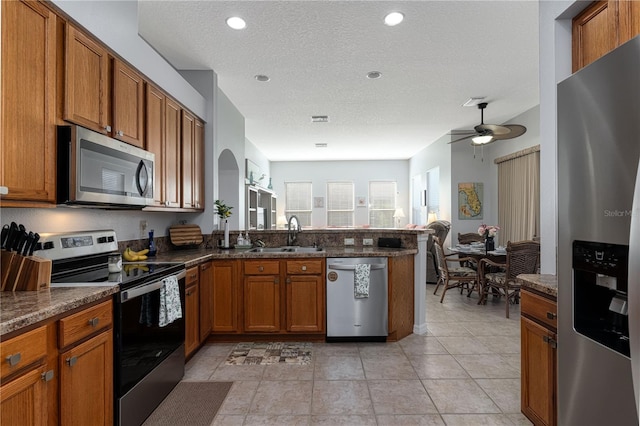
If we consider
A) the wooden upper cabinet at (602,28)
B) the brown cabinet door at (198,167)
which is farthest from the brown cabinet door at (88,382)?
the wooden upper cabinet at (602,28)

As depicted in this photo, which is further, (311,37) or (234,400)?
(311,37)

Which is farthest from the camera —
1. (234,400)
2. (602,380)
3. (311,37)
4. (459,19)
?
(311,37)

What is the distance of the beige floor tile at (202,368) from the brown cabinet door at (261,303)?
43cm

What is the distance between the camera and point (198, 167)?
12.0 feet

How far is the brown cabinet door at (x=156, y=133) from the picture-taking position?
272cm

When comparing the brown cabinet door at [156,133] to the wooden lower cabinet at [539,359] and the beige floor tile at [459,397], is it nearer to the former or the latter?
the beige floor tile at [459,397]

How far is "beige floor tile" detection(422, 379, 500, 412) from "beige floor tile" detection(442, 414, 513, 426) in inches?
1.8

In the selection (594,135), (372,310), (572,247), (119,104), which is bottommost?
(372,310)

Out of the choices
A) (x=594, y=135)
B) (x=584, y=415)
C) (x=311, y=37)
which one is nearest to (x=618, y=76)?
(x=594, y=135)

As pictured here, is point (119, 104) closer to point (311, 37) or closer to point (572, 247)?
point (311, 37)

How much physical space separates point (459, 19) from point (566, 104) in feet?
5.69

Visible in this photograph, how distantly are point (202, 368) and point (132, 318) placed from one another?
1111 millimetres

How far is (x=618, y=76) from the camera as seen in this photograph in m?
1.14

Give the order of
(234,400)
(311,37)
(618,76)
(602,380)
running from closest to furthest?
1. (618,76)
2. (602,380)
3. (234,400)
4. (311,37)
